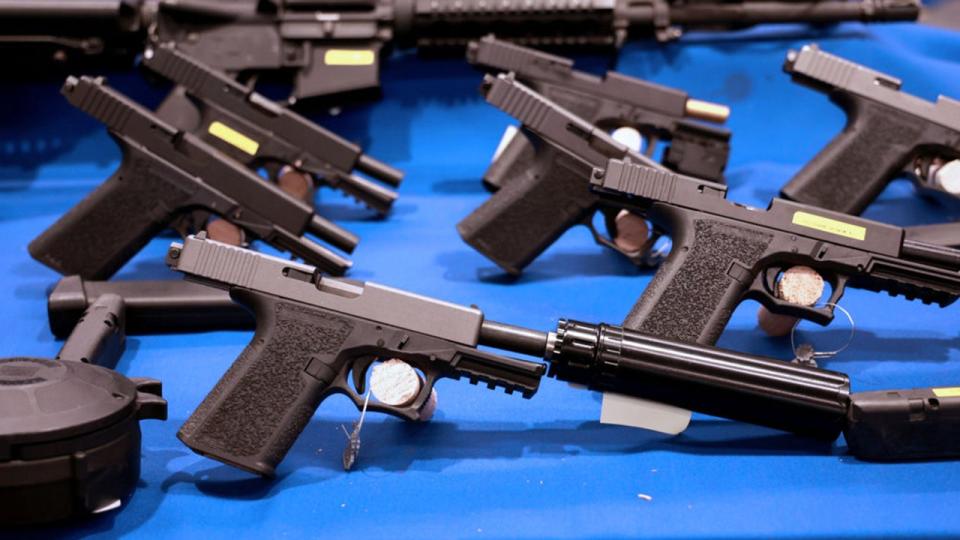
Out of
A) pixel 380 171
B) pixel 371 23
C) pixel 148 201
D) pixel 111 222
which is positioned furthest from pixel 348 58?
pixel 111 222

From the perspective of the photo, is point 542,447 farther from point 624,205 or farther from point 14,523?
point 14,523

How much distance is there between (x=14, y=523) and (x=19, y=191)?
3479 mm

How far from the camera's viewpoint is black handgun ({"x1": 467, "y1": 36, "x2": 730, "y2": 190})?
4.66 meters

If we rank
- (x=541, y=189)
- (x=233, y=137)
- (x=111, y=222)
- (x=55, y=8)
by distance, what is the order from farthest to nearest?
(x=55, y=8) < (x=233, y=137) < (x=541, y=189) < (x=111, y=222)

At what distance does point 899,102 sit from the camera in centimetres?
414

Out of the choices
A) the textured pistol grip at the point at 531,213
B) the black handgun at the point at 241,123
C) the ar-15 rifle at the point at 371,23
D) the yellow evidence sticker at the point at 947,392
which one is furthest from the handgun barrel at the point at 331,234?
the yellow evidence sticker at the point at 947,392

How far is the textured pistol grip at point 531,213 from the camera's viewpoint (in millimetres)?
3861

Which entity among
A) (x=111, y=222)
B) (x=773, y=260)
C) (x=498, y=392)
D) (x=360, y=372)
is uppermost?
(x=773, y=260)

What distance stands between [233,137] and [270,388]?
2.29 meters

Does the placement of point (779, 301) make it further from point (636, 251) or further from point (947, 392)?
point (636, 251)

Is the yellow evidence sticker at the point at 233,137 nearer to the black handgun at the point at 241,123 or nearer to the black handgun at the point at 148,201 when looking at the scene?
the black handgun at the point at 241,123

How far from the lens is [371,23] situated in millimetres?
5219

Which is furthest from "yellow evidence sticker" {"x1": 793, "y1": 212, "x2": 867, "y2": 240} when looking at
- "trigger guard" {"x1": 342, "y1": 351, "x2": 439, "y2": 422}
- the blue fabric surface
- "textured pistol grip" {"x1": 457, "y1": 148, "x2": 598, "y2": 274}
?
"trigger guard" {"x1": 342, "y1": 351, "x2": 439, "y2": 422}

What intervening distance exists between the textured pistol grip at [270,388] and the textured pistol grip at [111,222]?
52.3 inches
